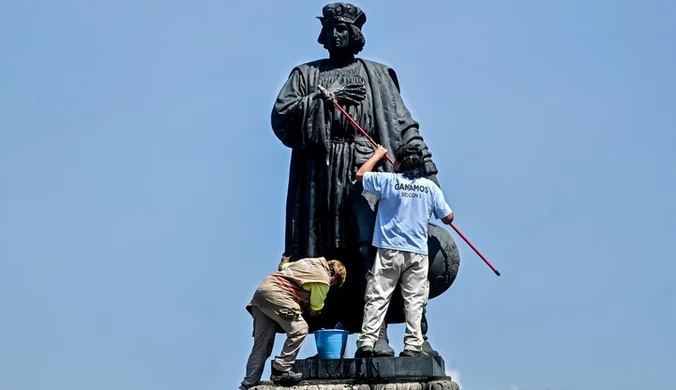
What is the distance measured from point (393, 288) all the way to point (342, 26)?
10.1 ft

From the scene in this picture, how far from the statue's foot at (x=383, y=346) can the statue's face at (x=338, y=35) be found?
3100 millimetres

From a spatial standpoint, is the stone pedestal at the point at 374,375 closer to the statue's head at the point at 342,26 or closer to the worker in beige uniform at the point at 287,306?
the worker in beige uniform at the point at 287,306

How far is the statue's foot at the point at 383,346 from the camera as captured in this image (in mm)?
14068

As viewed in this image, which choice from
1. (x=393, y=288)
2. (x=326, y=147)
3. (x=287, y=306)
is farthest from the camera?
(x=326, y=147)

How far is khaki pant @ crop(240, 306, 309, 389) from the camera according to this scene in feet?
44.4

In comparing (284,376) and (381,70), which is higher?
(381,70)

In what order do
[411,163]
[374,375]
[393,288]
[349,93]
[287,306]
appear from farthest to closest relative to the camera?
1. [349,93]
2. [411,163]
3. [393,288]
4. [374,375]
5. [287,306]

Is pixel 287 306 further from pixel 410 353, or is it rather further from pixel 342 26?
pixel 342 26

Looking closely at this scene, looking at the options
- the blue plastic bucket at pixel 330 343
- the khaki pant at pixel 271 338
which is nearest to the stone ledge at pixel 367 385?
the khaki pant at pixel 271 338

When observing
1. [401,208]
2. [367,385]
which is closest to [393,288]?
[401,208]

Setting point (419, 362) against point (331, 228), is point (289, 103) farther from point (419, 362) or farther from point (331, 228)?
point (419, 362)

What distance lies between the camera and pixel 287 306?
44.4 feet

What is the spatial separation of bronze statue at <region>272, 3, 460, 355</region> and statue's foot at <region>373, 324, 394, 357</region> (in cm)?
4

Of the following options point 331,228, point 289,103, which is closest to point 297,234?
point 331,228
